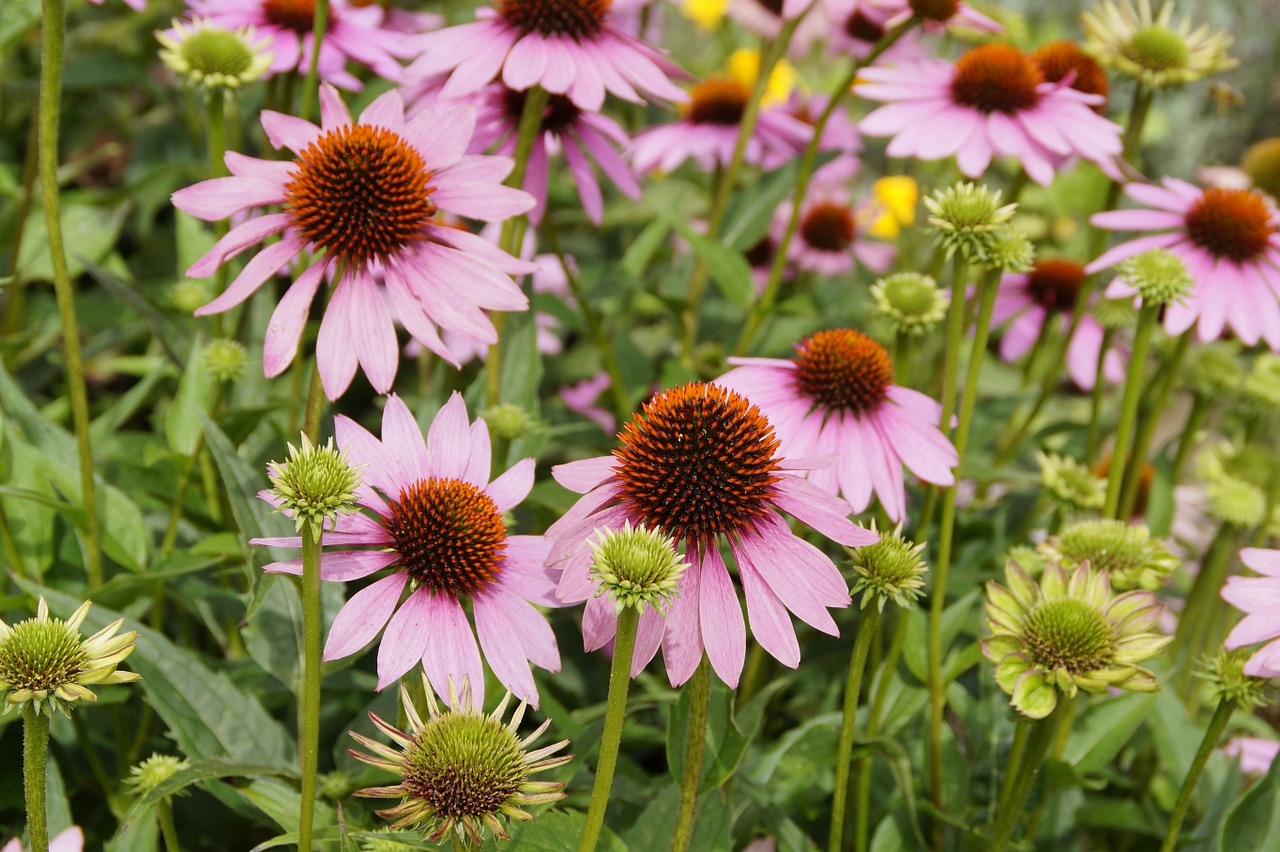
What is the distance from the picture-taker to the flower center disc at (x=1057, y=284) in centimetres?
230

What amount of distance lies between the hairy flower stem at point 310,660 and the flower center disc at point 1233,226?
1.41 m

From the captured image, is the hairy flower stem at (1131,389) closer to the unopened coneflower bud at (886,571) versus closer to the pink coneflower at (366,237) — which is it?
the unopened coneflower bud at (886,571)

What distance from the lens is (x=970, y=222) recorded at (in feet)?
3.91

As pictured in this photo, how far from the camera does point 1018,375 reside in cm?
299

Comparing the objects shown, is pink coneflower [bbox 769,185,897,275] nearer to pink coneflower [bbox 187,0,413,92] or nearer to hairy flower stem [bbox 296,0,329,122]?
pink coneflower [bbox 187,0,413,92]

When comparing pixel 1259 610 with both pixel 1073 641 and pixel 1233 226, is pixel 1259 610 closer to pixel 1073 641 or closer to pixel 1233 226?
pixel 1073 641

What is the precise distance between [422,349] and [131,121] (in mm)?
1432

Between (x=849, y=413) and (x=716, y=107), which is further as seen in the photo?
(x=716, y=107)

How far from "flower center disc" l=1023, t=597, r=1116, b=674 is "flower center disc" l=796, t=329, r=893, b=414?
36 centimetres

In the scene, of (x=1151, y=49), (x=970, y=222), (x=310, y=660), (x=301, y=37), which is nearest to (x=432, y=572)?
(x=310, y=660)

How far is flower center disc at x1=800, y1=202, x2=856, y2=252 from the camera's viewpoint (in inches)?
109

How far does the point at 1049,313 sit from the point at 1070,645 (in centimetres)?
139

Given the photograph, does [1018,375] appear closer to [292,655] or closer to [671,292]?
[671,292]

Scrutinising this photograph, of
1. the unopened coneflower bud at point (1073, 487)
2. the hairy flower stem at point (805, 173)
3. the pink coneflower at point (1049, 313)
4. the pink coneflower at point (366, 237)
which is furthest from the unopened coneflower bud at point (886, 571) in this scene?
the pink coneflower at point (1049, 313)
